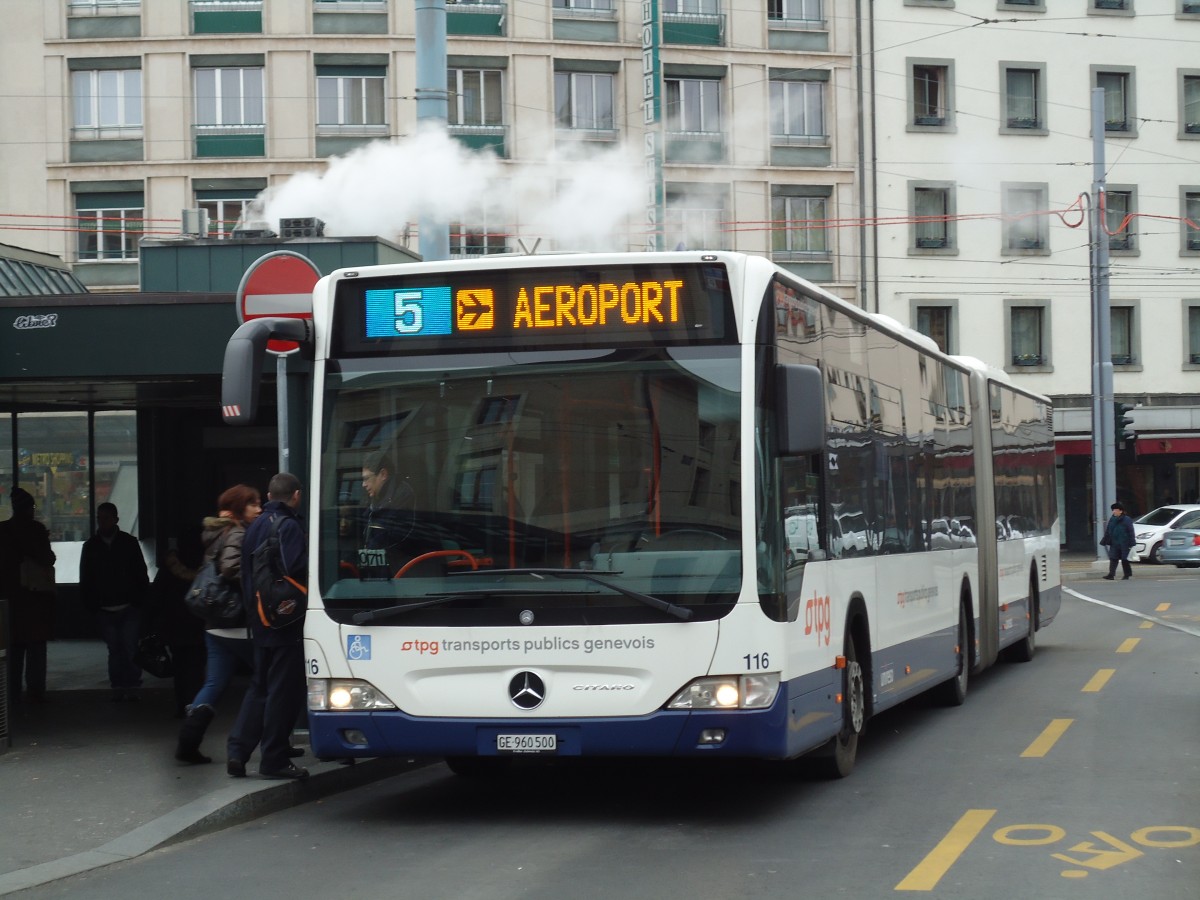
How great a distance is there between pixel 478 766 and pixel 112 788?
6.86ft

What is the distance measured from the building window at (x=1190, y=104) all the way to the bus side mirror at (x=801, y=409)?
144 feet

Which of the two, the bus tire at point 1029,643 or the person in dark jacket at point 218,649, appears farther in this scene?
the bus tire at point 1029,643

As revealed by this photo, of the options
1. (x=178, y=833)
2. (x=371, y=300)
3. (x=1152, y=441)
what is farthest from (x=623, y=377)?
(x=1152, y=441)

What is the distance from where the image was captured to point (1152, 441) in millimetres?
48062

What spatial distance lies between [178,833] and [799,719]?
3.03 m

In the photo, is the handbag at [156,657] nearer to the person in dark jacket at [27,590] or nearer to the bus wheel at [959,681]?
the person in dark jacket at [27,590]

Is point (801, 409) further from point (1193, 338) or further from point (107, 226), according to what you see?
point (1193, 338)

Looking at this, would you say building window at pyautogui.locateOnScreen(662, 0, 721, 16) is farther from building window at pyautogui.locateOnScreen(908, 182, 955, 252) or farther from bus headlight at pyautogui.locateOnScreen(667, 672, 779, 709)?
bus headlight at pyautogui.locateOnScreen(667, 672, 779, 709)

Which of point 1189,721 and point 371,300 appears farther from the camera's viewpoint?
point 1189,721

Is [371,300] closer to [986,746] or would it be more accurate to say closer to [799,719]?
[799,719]

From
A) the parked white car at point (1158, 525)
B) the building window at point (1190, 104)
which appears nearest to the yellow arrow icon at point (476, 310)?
the parked white car at point (1158, 525)

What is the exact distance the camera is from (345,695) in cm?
891

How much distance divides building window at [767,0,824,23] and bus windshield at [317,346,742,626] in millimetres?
37558

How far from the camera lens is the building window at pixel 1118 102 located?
4856 centimetres
